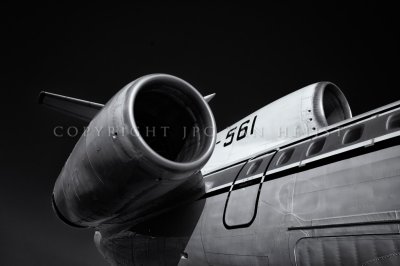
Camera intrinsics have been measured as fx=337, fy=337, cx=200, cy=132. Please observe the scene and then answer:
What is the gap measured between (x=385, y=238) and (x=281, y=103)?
11.3 feet

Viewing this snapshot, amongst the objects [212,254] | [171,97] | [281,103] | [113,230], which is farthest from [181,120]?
[113,230]

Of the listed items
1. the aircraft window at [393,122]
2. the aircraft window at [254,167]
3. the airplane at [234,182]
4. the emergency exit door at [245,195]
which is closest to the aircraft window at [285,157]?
the airplane at [234,182]

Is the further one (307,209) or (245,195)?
Result: (245,195)

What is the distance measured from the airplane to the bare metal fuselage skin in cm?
1

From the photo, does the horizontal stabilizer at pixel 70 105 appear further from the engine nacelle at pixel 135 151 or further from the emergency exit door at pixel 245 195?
the emergency exit door at pixel 245 195

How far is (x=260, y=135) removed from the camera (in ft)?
18.6

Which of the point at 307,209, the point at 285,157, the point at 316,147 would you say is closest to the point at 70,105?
the point at 285,157

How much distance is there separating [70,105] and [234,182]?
2.78 meters

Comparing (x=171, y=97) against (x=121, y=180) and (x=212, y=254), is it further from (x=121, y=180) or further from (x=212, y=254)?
(x=212, y=254)

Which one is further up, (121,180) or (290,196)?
(121,180)

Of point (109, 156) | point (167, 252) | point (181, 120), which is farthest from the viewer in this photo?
point (167, 252)

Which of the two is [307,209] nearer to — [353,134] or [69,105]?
[353,134]

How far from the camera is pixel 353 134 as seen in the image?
317cm

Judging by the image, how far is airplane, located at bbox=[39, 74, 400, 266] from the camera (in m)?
2.71
